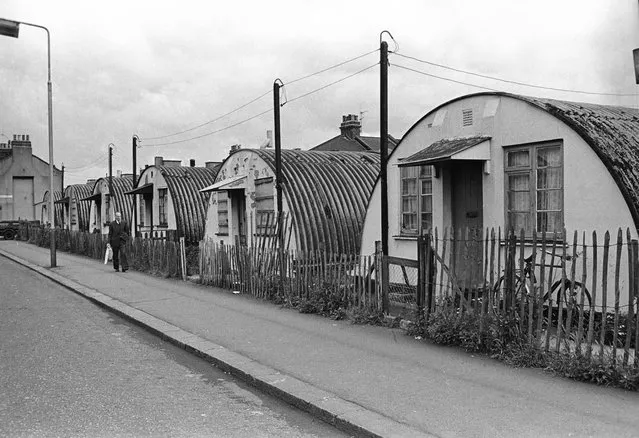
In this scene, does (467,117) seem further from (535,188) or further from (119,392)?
(119,392)

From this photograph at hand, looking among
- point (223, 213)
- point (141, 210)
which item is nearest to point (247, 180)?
point (223, 213)

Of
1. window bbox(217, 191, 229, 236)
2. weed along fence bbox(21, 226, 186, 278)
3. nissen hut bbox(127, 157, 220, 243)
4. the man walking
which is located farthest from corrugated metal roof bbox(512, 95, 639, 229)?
nissen hut bbox(127, 157, 220, 243)

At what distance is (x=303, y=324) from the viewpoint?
1069 centimetres

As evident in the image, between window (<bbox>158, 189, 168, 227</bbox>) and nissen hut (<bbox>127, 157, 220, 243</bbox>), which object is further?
window (<bbox>158, 189, 168, 227</bbox>)

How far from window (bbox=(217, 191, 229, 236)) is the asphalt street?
9.63 m

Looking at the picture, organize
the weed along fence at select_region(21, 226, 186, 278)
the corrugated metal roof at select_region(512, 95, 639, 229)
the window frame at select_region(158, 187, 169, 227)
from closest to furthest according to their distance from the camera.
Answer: the corrugated metal roof at select_region(512, 95, 639, 229), the weed along fence at select_region(21, 226, 186, 278), the window frame at select_region(158, 187, 169, 227)

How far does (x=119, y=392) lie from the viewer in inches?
280

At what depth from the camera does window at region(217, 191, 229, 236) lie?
68.8ft

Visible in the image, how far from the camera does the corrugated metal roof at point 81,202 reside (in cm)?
4334

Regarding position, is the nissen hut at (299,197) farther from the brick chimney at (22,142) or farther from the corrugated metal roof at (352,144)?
the brick chimney at (22,142)

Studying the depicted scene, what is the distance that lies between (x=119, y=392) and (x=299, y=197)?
11.0 metres

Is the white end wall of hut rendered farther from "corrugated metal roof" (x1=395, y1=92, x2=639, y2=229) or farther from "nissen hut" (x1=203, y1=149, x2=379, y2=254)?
"corrugated metal roof" (x1=395, y1=92, x2=639, y2=229)

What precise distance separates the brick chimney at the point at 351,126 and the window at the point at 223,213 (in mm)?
22312

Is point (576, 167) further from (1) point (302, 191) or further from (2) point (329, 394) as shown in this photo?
(1) point (302, 191)
